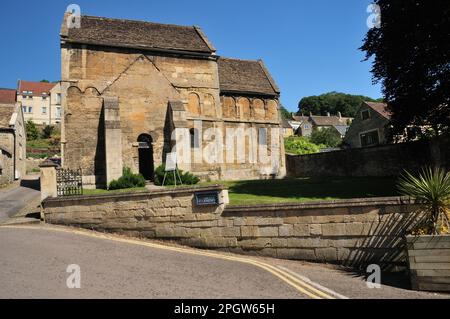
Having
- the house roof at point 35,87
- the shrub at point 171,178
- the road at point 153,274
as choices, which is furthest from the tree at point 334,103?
the road at point 153,274

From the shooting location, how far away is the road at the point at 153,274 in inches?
269

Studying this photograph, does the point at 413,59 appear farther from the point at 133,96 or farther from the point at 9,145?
the point at 9,145

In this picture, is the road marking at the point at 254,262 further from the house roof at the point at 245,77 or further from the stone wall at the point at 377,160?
the house roof at the point at 245,77

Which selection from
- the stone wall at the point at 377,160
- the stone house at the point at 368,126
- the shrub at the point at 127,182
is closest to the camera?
the stone wall at the point at 377,160

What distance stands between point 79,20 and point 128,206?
68.0ft

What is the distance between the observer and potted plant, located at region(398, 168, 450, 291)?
25.4 ft

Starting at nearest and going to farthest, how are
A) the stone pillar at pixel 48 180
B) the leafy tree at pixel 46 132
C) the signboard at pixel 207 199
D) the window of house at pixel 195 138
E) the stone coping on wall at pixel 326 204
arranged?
the stone coping on wall at pixel 326 204 < the signboard at pixel 207 199 < the stone pillar at pixel 48 180 < the window of house at pixel 195 138 < the leafy tree at pixel 46 132

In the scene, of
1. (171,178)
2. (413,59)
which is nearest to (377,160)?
(413,59)

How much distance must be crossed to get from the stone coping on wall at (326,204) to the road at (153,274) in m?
1.40

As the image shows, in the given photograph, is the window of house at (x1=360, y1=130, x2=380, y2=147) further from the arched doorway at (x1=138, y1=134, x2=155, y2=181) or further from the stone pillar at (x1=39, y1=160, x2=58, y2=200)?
the stone pillar at (x1=39, y1=160, x2=58, y2=200)

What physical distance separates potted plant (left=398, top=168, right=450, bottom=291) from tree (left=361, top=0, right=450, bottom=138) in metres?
10.3

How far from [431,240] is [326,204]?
8.64 feet

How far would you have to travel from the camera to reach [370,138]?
45.1 metres

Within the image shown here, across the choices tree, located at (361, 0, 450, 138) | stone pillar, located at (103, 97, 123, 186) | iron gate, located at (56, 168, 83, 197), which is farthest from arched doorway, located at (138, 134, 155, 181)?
tree, located at (361, 0, 450, 138)
